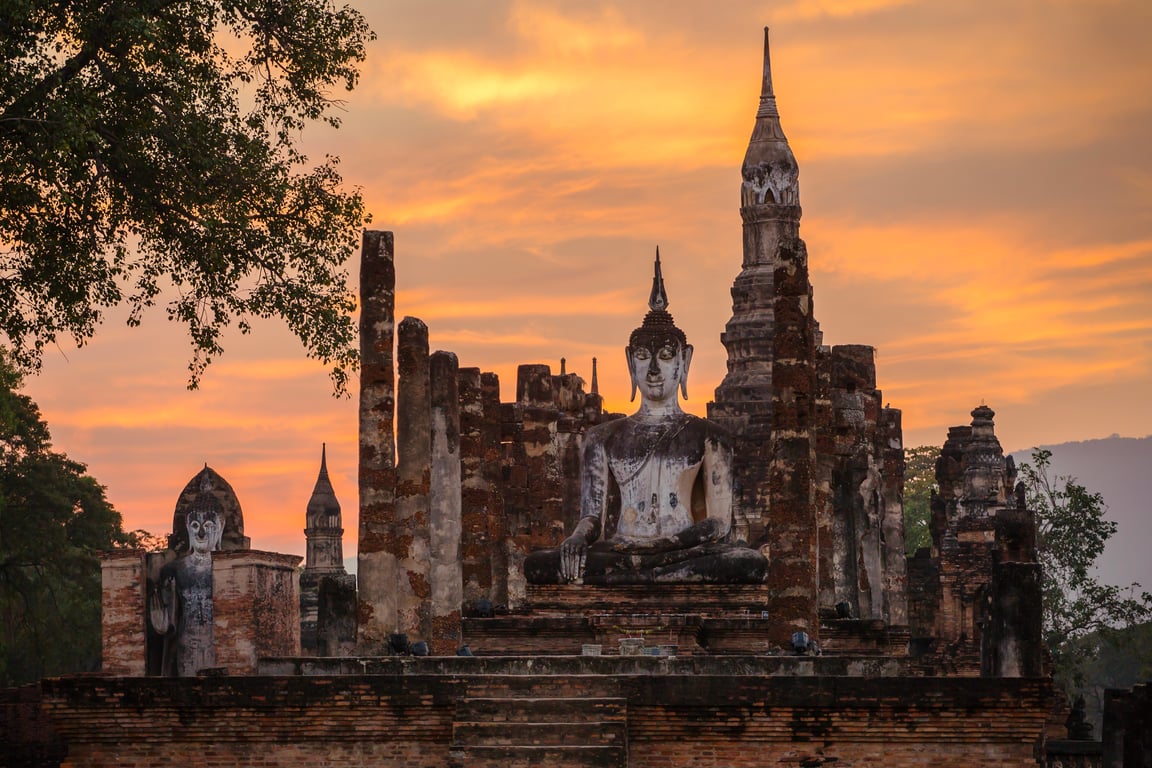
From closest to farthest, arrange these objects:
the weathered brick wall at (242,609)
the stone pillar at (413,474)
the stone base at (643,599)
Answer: the stone pillar at (413,474), the stone base at (643,599), the weathered brick wall at (242,609)

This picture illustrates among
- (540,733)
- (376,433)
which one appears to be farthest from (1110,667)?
(540,733)

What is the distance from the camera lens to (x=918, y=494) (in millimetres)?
73125

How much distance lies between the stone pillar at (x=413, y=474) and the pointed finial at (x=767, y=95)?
3294 centimetres

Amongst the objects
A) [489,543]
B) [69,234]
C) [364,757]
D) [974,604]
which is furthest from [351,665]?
[974,604]

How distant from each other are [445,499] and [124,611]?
34.5 feet

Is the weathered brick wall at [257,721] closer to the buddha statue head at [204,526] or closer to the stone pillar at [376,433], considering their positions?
the stone pillar at [376,433]

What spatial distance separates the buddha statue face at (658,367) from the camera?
25875 millimetres

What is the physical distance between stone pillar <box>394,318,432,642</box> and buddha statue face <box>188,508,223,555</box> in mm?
11972

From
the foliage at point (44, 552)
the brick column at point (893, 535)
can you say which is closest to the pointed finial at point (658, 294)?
the brick column at point (893, 535)

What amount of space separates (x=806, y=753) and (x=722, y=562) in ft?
25.6

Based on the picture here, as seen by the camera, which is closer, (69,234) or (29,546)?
(69,234)

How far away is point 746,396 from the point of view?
50.2m

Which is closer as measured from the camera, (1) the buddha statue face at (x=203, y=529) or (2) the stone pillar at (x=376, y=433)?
(2) the stone pillar at (x=376, y=433)

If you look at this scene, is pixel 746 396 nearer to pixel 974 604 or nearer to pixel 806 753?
pixel 974 604
